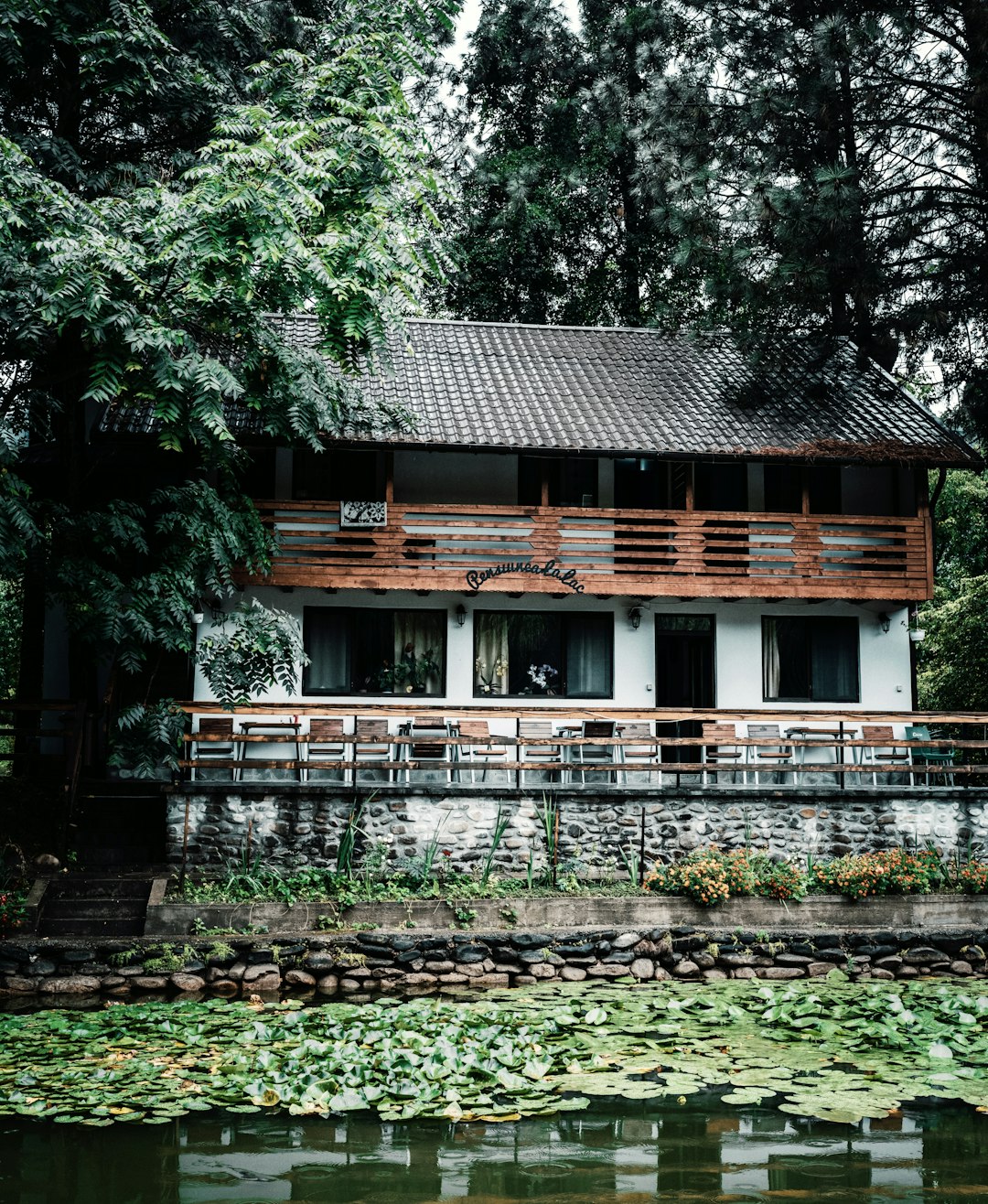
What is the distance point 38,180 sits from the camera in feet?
39.4

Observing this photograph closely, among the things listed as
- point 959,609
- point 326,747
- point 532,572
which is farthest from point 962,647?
point 326,747

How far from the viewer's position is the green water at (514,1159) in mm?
7277

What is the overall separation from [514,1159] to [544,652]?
38.7 feet

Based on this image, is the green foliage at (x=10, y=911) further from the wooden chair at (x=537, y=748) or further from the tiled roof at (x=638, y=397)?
the tiled roof at (x=638, y=397)

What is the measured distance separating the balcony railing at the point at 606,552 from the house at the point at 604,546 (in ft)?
0.12

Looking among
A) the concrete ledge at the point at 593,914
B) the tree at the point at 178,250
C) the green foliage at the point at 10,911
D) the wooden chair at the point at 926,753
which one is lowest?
the concrete ledge at the point at 593,914

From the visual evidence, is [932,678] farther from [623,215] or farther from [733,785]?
[623,215]

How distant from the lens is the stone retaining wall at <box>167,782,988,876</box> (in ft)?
47.9

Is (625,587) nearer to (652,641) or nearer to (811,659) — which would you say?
(652,641)

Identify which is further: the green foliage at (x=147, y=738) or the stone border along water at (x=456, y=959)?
the green foliage at (x=147, y=738)

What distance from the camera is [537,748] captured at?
17188mm

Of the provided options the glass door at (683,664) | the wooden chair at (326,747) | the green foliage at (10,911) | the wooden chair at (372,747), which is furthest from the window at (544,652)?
the green foliage at (10,911)

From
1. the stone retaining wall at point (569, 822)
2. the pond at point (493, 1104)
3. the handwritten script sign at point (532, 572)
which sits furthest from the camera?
the handwritten script sign at point (532, 572)

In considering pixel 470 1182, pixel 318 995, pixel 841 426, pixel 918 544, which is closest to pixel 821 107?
pixel 841 426
